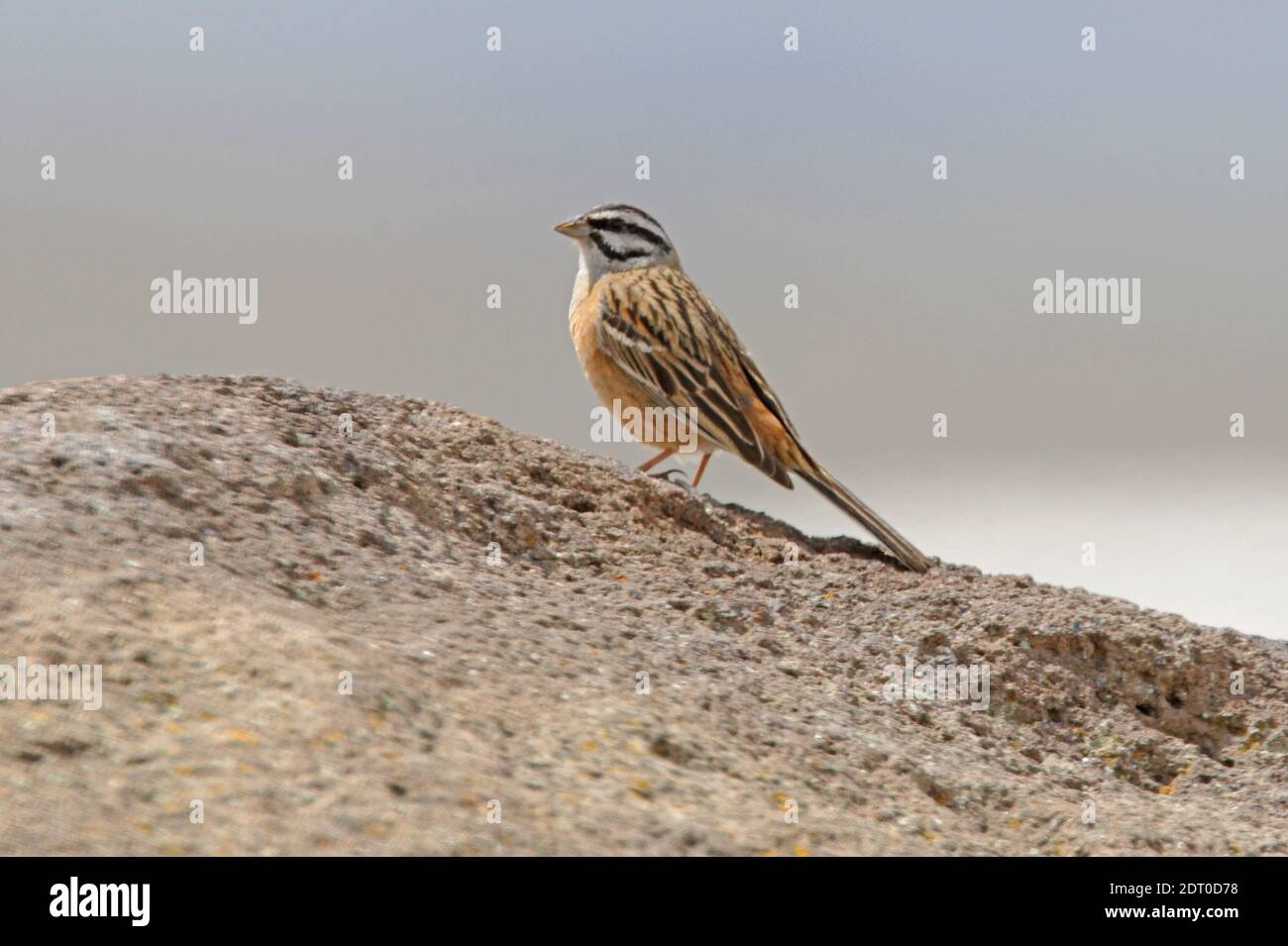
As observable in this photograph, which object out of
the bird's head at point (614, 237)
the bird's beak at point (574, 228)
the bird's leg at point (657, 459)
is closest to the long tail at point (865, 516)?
the bird's leg at point (657, 459)

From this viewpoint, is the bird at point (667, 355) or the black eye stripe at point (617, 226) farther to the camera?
the black eye stripe at point (617, 226)

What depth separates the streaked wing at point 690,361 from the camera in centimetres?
705

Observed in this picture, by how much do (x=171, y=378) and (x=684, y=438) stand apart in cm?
278

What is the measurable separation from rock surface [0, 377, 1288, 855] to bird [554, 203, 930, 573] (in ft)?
4.10

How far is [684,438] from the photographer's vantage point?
716cm

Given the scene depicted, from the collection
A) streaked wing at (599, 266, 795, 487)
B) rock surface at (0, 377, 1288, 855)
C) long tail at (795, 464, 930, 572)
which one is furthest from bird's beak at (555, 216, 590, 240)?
rock surface at (0, 377, 1288, 855)

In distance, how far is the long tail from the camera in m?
5.93

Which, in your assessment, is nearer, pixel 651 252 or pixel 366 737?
pixel 366 737

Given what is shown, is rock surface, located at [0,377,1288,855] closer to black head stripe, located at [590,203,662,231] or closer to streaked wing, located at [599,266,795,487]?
streaked wing, located at [599,266,795,487]

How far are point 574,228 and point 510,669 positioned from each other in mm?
5164

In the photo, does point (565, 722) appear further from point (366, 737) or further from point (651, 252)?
point (651, 252)

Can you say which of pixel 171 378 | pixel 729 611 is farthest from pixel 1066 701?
pixel 171 378

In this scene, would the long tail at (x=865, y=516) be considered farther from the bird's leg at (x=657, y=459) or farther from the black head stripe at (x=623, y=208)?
the black head stripe at (x=623, y=208)

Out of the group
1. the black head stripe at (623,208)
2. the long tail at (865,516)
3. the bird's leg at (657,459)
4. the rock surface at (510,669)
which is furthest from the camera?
the black head stripe at (623,208)
